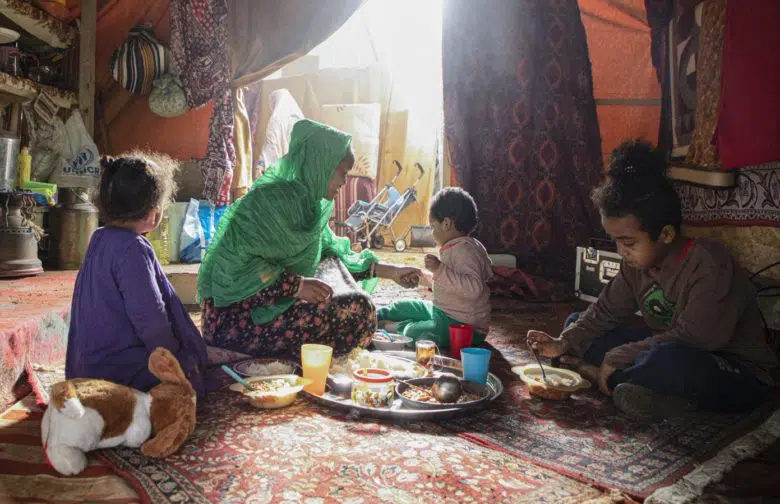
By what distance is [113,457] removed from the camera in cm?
178

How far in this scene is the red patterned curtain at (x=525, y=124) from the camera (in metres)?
4.99

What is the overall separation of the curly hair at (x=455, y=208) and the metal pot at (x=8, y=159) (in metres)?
2.67

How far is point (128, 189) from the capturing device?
6.93 ft

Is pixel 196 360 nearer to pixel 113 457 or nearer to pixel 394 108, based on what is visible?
pixel 113 457

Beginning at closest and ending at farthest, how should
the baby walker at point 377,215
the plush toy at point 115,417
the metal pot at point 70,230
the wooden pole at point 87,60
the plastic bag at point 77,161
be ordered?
the plush toy at point 115,417
the metal pot at point 70,230
the plastic bag at point 77,161
the wooden pole at point 87,60
the baby walker at point 377,215

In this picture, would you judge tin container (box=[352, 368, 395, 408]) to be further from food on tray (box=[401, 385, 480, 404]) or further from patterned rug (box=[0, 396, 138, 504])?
patterned rug (box=[0, 396, 138, 504])

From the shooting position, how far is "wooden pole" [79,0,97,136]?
15.6 feet

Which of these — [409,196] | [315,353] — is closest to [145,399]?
[315,353]

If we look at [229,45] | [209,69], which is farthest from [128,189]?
[229,45]

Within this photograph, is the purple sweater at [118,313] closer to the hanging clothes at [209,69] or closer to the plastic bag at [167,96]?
the hanging clothes at [209,69]

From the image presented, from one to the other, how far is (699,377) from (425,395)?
1015 mm

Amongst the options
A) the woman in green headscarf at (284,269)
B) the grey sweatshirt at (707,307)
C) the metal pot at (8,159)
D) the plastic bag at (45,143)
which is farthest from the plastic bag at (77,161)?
the grey sweatshirt at (707,307)

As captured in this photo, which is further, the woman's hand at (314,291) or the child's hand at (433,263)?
the child's hand at (433,263)

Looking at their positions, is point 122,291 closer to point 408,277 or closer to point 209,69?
point 408,277
